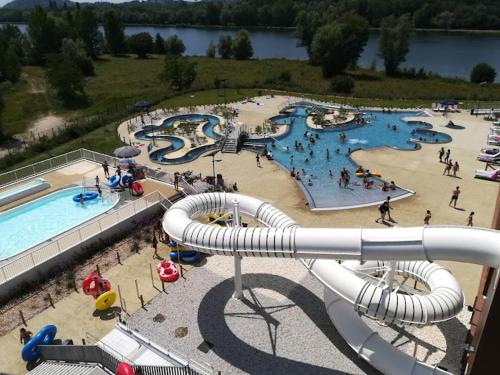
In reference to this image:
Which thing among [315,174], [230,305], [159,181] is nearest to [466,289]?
[230,305]

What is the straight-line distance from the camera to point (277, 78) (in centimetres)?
7862

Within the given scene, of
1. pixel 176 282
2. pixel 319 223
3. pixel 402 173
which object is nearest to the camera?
pixel 176 282

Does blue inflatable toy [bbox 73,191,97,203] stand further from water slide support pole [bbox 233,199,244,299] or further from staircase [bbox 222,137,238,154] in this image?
water slide support pole [bbox 233,199,244,299]

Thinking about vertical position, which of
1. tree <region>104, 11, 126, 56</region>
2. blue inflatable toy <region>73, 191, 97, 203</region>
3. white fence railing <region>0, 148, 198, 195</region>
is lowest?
blue inflatable toy <region>73, 191, 97, 203</region>

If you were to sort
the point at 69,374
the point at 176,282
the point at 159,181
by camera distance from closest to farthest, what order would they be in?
the point at 69,374, the point at 176,282, the point at 159,181

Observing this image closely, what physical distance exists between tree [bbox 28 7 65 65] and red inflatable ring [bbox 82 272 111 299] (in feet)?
353

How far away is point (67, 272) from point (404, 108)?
50.7 meters

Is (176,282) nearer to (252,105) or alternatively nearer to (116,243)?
(116,243)

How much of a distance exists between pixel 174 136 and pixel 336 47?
53874 millimetres

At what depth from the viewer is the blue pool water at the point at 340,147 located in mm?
32375

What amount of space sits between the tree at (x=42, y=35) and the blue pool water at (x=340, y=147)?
85.0 metres

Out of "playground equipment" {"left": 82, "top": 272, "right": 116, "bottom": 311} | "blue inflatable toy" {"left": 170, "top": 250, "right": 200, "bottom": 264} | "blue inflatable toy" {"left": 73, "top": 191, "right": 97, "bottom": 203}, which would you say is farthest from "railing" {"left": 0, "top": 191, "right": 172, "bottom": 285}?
"blue inflatable toy" {"left": 170, "top": 250, "right": 200, "bottom": 264}

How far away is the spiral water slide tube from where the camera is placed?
13.4 metres

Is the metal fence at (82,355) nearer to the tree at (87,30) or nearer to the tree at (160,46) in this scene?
the tree at (87,30)
